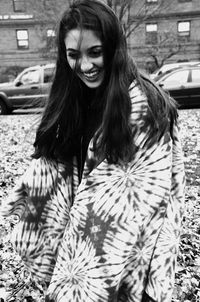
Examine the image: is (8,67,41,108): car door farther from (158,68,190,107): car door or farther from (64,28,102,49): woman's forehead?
(64,28,102,49): woman's forehead

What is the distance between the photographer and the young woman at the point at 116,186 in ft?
4.35

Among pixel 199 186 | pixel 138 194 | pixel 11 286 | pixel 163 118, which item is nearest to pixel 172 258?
pixel 138 194

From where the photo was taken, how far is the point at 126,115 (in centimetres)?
140

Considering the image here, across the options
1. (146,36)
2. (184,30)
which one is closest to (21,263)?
(146,36)

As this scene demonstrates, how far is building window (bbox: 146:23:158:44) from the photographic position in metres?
25.1

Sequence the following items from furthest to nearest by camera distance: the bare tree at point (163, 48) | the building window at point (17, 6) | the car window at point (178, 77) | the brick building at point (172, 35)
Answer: the building window at point (17, 6) → the brick building at point (172, 35) → the bare tree at point (163, 48) → the car window at point (178, 77)

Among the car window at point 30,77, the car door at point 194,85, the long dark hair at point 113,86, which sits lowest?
the car door at point 194,85

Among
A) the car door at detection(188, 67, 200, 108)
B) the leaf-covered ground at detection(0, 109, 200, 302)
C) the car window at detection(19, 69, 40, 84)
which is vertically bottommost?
the leaf-covered ground at detection(0, 109, 200, 302)

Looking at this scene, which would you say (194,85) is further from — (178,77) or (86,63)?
(86,63)

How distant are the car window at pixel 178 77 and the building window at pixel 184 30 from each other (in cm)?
1474

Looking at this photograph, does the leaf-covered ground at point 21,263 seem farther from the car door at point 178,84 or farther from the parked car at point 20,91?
the parked car at point 20,91

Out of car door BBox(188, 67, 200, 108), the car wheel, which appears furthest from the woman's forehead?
the car wheel

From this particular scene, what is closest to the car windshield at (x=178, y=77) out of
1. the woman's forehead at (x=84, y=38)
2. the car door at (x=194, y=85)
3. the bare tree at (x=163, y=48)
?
the car door at (x=194, y=85)

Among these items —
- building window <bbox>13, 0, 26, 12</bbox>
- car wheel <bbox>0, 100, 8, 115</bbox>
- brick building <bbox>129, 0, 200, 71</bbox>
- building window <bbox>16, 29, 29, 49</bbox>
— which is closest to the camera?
car wheel <bbox>0, 100, 8, 115</bbox>
